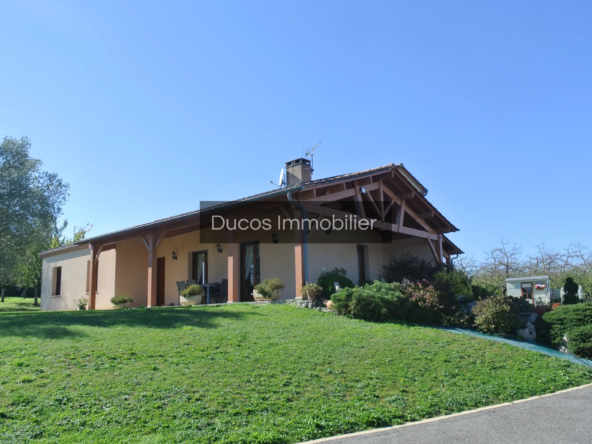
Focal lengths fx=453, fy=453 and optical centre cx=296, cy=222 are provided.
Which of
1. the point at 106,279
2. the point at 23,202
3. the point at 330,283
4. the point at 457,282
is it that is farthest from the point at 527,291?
the point at 23,202

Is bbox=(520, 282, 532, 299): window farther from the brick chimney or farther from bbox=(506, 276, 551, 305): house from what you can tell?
the brick chimney

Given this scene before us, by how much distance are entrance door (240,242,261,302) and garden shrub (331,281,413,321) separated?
16.0 feet

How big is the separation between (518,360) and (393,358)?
8.04 ft

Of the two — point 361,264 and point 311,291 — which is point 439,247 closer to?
point 361,264

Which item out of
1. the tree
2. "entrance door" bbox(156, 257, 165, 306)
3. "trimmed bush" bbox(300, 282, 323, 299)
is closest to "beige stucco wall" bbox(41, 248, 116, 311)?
"entrance door" bbox(156, 257, 165, 306)

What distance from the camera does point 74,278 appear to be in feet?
64.5

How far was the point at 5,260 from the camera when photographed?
24.2 meters

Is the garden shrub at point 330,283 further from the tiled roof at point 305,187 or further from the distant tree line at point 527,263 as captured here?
the distant tree line at point 527,263

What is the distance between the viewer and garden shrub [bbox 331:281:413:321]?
33.7 feet

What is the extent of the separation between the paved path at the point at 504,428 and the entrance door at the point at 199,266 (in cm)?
1233

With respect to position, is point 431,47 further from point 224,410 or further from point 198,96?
point 224,410

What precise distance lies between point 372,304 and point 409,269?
18.6ft

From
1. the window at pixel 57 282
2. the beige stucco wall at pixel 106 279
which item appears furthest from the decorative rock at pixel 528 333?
the window at pixel 57 282

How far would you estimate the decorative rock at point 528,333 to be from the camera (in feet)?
33.2
